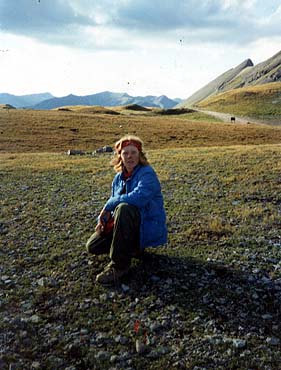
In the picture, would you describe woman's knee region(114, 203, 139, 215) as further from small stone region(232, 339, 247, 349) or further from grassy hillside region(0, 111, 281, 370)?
small stone region(232, 339, 247, 349)

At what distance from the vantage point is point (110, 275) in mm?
7488

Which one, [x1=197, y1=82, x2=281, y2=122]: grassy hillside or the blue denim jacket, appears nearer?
the blue denim jacket

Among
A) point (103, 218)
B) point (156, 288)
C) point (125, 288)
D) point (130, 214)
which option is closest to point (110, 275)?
point (125, 288)

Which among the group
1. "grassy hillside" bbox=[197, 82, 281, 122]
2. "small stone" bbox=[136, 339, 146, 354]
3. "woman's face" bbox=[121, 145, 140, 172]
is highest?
"grassy hillside" bbox=[197, 82, 281, 122]

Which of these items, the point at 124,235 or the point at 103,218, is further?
the point at 103,218

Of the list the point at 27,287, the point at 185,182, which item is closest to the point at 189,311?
the point at 27,287

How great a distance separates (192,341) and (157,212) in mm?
2549

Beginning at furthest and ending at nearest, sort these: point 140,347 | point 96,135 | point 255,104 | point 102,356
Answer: point 255,104 < point 96,135 < point 140,347 < point 102,356

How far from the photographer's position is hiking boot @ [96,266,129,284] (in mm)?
7426

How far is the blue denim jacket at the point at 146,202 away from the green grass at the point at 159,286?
34.3 inches

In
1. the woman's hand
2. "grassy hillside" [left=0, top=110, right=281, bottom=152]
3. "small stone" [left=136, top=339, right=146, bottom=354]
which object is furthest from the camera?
"grassy hillside" [left=0, top=110, right=281, bottom=152]

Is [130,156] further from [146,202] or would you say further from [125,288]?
[125,288]

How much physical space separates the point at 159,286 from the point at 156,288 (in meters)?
0.09

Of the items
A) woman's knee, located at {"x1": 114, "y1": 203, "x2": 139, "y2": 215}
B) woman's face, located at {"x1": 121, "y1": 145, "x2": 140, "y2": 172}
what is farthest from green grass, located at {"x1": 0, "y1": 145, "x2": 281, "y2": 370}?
woman's face, located at {"x1": 121, "y1": 145, "x2": 140, "y2": 172}
